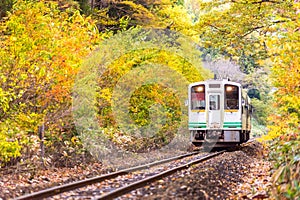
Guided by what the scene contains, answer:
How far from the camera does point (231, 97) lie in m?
17.5

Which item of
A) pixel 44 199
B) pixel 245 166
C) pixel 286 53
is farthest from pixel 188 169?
pixel 44 199

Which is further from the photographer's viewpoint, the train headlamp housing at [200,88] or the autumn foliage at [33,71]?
the train headlamp housing at [200,88]

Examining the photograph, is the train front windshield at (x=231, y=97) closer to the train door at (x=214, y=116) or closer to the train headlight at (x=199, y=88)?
the train door at (x=214, y=116)

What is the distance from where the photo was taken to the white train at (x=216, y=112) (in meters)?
17.2

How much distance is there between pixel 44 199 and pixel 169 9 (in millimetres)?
18812

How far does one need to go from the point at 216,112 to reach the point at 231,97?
80 centimetres

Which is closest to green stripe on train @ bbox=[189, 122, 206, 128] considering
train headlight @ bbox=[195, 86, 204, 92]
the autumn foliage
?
train headlight @ bbox=[195, 86, 204, 92]

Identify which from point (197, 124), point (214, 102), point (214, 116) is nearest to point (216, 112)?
point (214, 116)

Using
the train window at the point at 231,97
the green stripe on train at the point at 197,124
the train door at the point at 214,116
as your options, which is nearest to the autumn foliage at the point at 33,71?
the green stripe on train at the point at 197,124

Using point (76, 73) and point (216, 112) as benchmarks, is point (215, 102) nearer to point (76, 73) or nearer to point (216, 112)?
point (216, 112)

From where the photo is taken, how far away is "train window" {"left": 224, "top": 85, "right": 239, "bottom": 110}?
17.4m

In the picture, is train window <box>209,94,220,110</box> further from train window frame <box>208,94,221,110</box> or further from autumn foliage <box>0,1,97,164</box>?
autumn foliage <box>0,1,97,164</box>

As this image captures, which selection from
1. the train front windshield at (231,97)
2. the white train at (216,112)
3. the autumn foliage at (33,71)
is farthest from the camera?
the train front windshield at (231,97)

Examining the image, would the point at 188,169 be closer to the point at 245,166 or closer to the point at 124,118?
the point at 245,166
